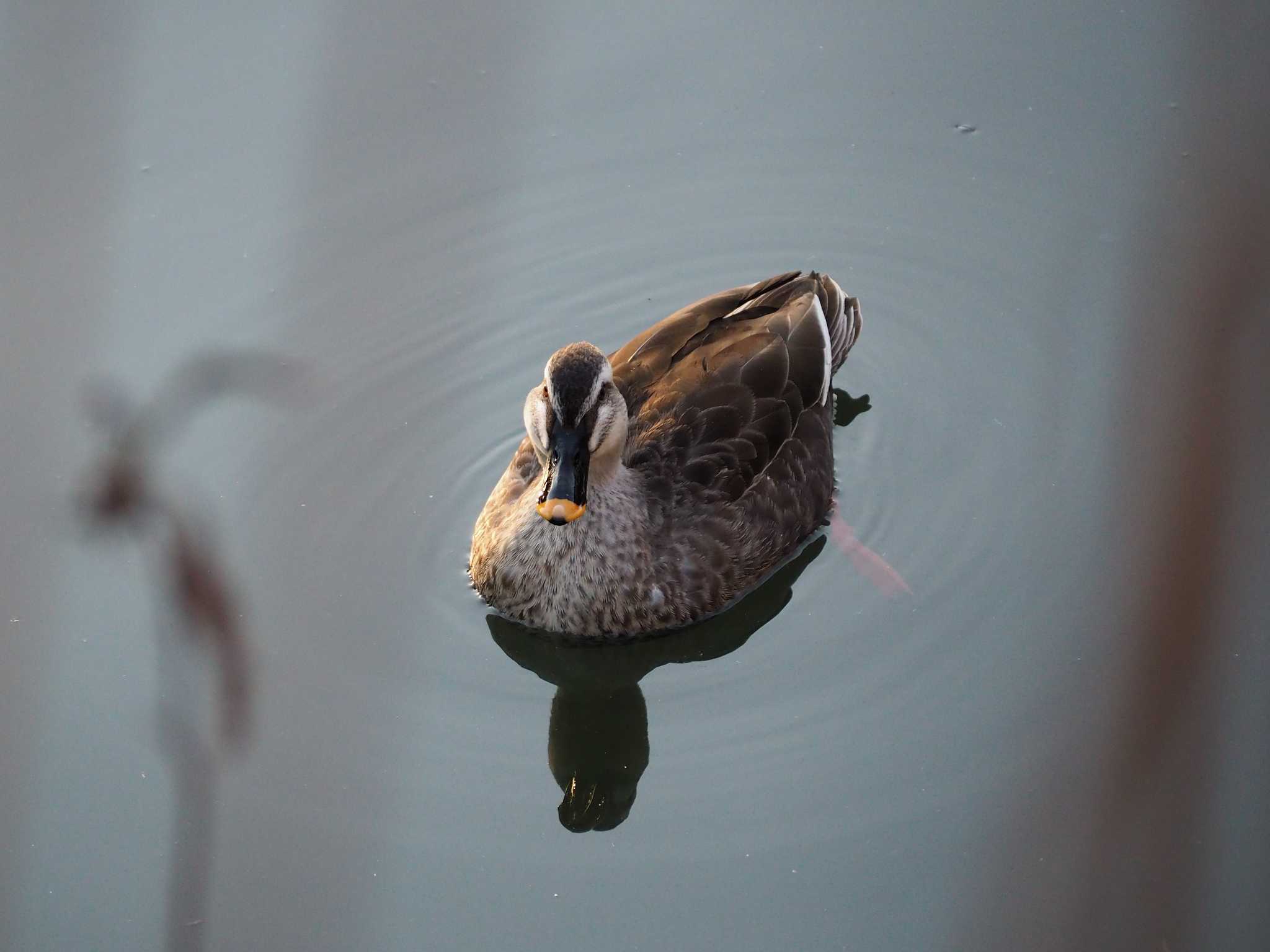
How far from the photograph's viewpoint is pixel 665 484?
548cm

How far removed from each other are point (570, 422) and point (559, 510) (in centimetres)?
30

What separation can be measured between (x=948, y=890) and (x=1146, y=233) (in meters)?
2.74

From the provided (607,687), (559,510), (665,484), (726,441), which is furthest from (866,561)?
(559,510)

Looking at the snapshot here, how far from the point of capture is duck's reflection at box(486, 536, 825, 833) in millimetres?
4930

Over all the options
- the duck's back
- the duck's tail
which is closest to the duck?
the duck's back

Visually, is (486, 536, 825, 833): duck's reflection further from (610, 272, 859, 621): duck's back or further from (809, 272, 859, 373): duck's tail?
(809, 272, 859, 373): duck's tail

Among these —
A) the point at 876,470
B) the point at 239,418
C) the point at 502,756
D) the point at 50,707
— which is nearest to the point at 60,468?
the point at 239,418

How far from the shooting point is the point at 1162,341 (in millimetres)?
6324

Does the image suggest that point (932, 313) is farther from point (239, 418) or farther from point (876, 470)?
point (239, 418)

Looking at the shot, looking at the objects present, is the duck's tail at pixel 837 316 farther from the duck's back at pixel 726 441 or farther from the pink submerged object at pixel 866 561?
the pink submerged object at pixel 866 561

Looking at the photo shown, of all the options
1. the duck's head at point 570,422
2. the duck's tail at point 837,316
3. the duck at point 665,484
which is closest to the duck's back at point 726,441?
the duck at point 665,484

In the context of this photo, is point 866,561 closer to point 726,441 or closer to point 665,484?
point 726,441

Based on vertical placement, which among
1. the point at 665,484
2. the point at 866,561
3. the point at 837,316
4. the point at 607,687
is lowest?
the point at 607,687

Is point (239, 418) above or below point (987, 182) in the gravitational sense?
below
